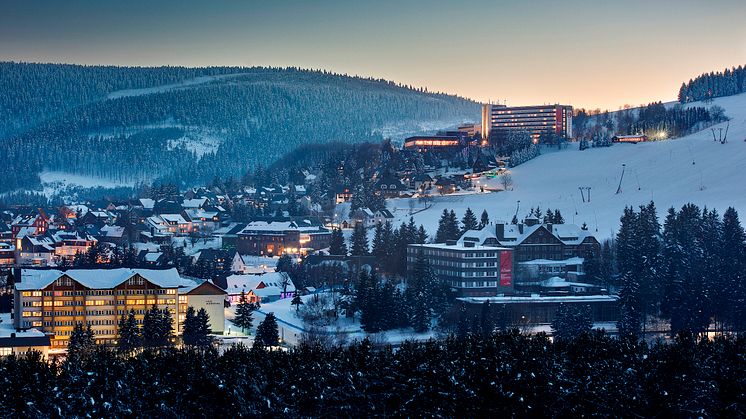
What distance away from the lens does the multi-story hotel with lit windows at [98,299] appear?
69250mm

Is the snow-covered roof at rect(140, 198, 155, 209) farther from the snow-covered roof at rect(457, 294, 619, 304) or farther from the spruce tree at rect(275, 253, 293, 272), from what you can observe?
the snow-covered roof at rect(457, 294, 619, 304)

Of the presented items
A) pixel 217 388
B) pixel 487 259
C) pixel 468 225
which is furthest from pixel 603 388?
pixel 468 225

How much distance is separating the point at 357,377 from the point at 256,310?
34.8m

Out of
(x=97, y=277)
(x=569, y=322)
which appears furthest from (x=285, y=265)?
(x=569, y=322)

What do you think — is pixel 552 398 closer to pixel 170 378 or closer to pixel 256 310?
pixel 170 378

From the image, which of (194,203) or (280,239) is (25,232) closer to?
(194,203)

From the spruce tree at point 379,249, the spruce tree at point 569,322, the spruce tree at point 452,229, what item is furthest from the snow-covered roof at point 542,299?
the spruce tree at point 452,229

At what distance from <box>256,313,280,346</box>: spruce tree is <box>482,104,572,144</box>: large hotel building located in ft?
412

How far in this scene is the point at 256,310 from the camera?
78.4 metres

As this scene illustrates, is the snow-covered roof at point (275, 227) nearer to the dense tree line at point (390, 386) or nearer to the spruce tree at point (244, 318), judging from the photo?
the spruce tree at point (244, 318)

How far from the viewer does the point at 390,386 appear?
44.6m

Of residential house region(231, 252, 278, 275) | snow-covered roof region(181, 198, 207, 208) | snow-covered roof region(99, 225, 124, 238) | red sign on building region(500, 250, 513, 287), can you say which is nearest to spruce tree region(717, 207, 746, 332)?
red sign on building region(500, 250, 513, 287)

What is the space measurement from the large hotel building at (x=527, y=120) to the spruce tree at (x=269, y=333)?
126m

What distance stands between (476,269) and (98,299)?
26.2 metres
